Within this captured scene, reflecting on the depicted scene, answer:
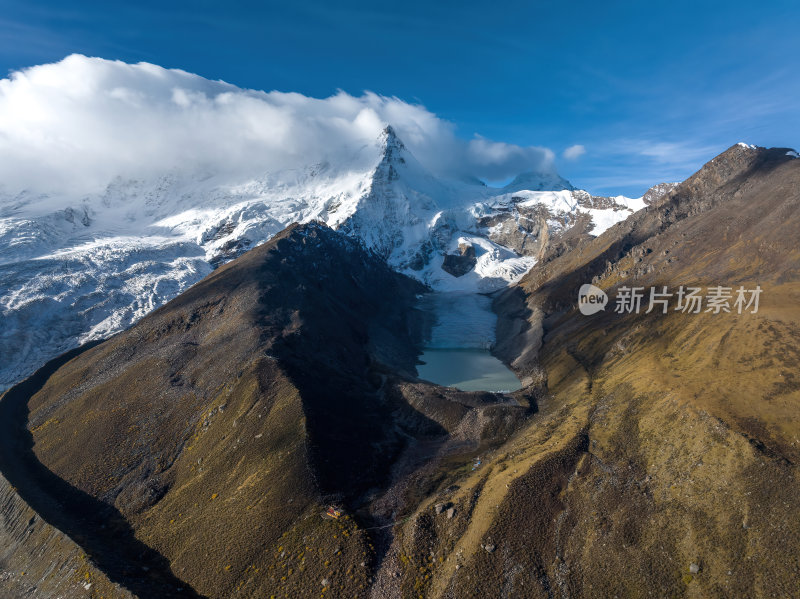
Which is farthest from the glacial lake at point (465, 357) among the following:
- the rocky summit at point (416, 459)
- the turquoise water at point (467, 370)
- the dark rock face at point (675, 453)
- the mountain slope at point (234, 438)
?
the mountain slope at point (234, 438)

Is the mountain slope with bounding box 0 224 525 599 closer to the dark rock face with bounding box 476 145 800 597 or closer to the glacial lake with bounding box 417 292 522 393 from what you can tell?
the dark rock face with bounding box 476 145 800 597

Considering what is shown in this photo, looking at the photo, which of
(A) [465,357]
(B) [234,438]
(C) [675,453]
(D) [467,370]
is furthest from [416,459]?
(A) [465,357]

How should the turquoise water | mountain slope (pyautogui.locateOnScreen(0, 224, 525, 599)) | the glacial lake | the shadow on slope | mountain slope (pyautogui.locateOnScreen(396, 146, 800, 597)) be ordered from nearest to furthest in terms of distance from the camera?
mountain slope (pyautogui.locateOnScreen(396, 146, 800, 597))
the shadow on slope
mountain slope (pyautogui.locateOnScreen(0, 224, 525, 599))
the turquoise water
the glacial lake

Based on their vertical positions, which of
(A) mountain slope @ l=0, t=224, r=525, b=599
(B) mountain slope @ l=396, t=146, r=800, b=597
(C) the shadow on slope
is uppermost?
(B) mountain slope @ l=396, t=146, r=800, b=597

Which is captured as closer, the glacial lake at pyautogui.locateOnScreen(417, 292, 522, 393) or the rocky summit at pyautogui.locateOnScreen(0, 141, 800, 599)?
the rocky summit at pyautogui.locateOnScreen(0, 141, 800, 599)

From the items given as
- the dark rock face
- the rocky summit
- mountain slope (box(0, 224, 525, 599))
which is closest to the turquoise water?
the rocky summit

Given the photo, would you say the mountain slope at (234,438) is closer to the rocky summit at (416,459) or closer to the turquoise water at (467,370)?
the rocky summit at (416,459)

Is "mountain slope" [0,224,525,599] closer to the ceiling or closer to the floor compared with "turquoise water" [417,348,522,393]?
closer to the ceiling

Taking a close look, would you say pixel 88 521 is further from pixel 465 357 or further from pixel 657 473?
pixel 465 357
